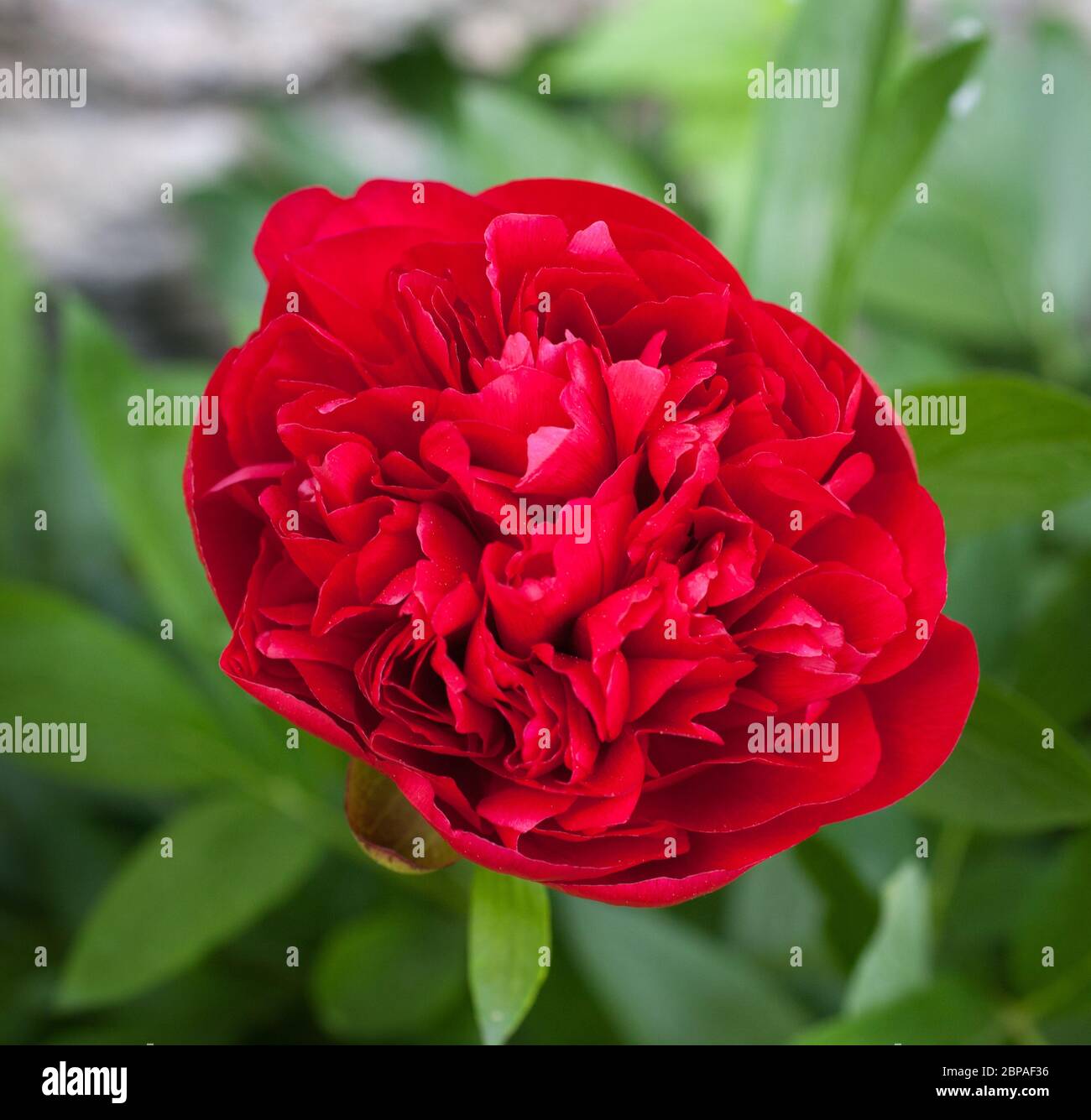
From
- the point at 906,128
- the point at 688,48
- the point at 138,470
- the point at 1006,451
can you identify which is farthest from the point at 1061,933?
the point at 688,48

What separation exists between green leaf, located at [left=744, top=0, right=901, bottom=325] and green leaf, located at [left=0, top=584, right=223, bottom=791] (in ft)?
1.05

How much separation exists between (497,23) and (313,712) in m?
0.85

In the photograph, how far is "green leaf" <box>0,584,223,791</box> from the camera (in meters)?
0.52

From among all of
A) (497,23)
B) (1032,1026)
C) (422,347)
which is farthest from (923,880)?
(497,23)

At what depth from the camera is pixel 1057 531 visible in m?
0.69

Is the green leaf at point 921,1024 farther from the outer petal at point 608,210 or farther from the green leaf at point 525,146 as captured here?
the green leaf at point 525,146

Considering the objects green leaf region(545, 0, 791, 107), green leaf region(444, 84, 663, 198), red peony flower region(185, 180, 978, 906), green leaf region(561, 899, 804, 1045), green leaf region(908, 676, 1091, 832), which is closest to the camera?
red peony flower region(185, 180, 978, 906)

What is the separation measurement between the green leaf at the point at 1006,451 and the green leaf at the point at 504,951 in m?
0.20

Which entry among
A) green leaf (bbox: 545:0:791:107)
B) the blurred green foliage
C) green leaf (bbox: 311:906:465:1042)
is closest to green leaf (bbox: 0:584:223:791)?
the blurred green foliage

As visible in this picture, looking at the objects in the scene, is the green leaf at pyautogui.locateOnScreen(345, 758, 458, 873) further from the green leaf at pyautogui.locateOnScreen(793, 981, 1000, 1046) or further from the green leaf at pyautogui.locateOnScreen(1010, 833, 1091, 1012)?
the green leaf at pyautogui.locateOnScreen(1010, 833, 1091, 1012)

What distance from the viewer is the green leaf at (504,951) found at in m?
0.35

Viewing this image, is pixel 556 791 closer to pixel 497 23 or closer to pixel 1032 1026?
pixel 1032 1026

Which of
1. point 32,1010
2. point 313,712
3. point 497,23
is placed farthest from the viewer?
point 497,23

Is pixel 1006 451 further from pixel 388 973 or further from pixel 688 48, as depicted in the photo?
pixel 688 48
